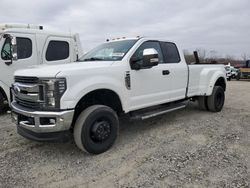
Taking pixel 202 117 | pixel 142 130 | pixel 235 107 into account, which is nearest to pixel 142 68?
pixel 142 130

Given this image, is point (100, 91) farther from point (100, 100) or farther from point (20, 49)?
point (20, 49)

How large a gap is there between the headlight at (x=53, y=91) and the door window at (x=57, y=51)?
442cm

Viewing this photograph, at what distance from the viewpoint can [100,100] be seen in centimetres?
450

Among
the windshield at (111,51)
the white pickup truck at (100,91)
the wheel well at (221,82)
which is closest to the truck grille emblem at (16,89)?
the white pickup truck at (100,91)

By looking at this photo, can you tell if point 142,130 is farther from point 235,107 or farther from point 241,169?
point 235,107

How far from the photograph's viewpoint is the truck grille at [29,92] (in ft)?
12.2

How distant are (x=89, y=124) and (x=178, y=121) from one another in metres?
→ 2.92

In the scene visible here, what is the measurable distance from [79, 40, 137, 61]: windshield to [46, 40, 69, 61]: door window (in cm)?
272

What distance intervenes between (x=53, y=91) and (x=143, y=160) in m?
1.67

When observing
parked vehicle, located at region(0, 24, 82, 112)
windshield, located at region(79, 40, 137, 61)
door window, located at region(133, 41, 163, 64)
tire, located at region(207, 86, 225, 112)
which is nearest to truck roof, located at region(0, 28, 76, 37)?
parked vehicle, located at region(0, 24, 82, 112)

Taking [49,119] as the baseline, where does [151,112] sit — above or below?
below

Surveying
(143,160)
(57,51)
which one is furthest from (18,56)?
(143,160)

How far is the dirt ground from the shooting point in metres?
3.29

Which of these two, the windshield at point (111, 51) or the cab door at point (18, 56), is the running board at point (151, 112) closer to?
the windshield at point (111, 51)
